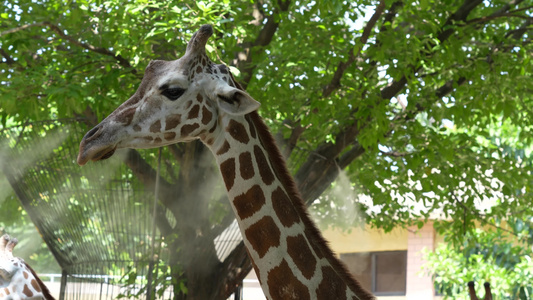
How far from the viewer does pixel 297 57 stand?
8.06m

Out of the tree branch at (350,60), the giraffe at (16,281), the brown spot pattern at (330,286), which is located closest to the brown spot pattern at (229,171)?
the brown spot pattern at (330,286)

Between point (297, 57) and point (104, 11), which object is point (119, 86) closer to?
point (104, 11)

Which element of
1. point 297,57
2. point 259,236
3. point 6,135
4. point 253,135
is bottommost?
point 259,236

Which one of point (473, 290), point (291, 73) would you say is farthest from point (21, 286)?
point (291, 73)

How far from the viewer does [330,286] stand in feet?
10.7

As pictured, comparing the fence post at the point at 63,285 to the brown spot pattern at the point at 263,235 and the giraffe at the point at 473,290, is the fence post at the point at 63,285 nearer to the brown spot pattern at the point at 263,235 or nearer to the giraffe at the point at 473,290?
the giraffe at the point at 473,290

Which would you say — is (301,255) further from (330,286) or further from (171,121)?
(171,121)

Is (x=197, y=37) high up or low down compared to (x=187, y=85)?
up

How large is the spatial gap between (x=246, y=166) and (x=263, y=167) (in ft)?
0.29

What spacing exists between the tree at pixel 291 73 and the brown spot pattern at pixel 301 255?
4027 millimetres

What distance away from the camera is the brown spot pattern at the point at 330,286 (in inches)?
127

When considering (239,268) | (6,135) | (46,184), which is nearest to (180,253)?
(239,268)

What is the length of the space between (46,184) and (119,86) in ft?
4.28

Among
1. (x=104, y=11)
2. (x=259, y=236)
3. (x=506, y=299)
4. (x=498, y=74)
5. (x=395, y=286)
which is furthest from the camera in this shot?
(x=395, y=286)
